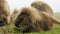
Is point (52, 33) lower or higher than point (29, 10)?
lower

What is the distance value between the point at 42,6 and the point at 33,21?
122 millimetres

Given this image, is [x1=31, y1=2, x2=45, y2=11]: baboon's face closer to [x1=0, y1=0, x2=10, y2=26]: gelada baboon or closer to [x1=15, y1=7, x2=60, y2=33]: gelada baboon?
[x1=15, y1=7, x2=60, y2=33]: gelada baboon

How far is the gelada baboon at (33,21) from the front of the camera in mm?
1151

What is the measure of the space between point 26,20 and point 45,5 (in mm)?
167

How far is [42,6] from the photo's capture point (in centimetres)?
118

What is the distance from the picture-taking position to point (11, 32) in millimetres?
1150

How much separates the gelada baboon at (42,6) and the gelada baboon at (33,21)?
25 millimetres

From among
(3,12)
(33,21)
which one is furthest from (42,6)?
(3,12)

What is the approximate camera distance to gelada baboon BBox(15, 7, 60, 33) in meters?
1.15

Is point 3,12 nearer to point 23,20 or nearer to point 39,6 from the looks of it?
point 23,20

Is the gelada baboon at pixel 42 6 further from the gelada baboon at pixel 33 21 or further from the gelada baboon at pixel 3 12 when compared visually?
the gelada baboon at pixel 3 12

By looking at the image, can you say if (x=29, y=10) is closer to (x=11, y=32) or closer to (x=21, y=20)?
(x=21, y=20)

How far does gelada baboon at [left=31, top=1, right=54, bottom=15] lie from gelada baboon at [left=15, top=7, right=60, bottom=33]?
0.03 meters

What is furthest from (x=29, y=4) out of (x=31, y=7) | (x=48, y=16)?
(x=48, y=16)
